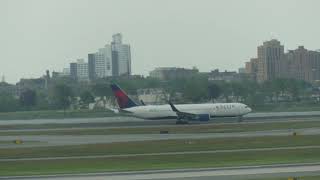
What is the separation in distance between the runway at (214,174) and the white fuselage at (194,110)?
54.6 m

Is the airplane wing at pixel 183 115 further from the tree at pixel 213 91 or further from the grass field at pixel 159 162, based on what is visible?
the tree at pixel 213 91

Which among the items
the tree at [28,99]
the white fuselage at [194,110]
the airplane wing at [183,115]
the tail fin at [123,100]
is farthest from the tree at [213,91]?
the airplane wing at [183,115]

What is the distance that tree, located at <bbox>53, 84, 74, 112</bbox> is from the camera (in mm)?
153375

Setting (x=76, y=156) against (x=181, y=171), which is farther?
(x=76, y=156)

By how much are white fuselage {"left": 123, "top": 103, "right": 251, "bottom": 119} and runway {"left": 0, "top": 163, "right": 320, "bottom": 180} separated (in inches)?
2151

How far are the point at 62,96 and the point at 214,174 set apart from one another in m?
126

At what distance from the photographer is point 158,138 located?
57.2 metres

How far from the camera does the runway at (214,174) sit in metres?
29.1

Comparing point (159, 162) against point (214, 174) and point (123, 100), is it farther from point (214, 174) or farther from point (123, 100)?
point (123, 100)

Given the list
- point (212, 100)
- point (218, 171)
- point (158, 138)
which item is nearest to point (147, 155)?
point (218, 171)

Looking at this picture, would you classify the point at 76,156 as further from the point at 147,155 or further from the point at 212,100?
the point at 212,100

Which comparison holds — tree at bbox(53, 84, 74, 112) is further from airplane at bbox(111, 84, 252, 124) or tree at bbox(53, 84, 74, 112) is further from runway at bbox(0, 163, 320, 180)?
runway at bbox(0, 163, 320, 180)

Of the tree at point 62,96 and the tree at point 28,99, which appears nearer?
the tree at point 62,96

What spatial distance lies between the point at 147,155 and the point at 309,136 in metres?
17.2
